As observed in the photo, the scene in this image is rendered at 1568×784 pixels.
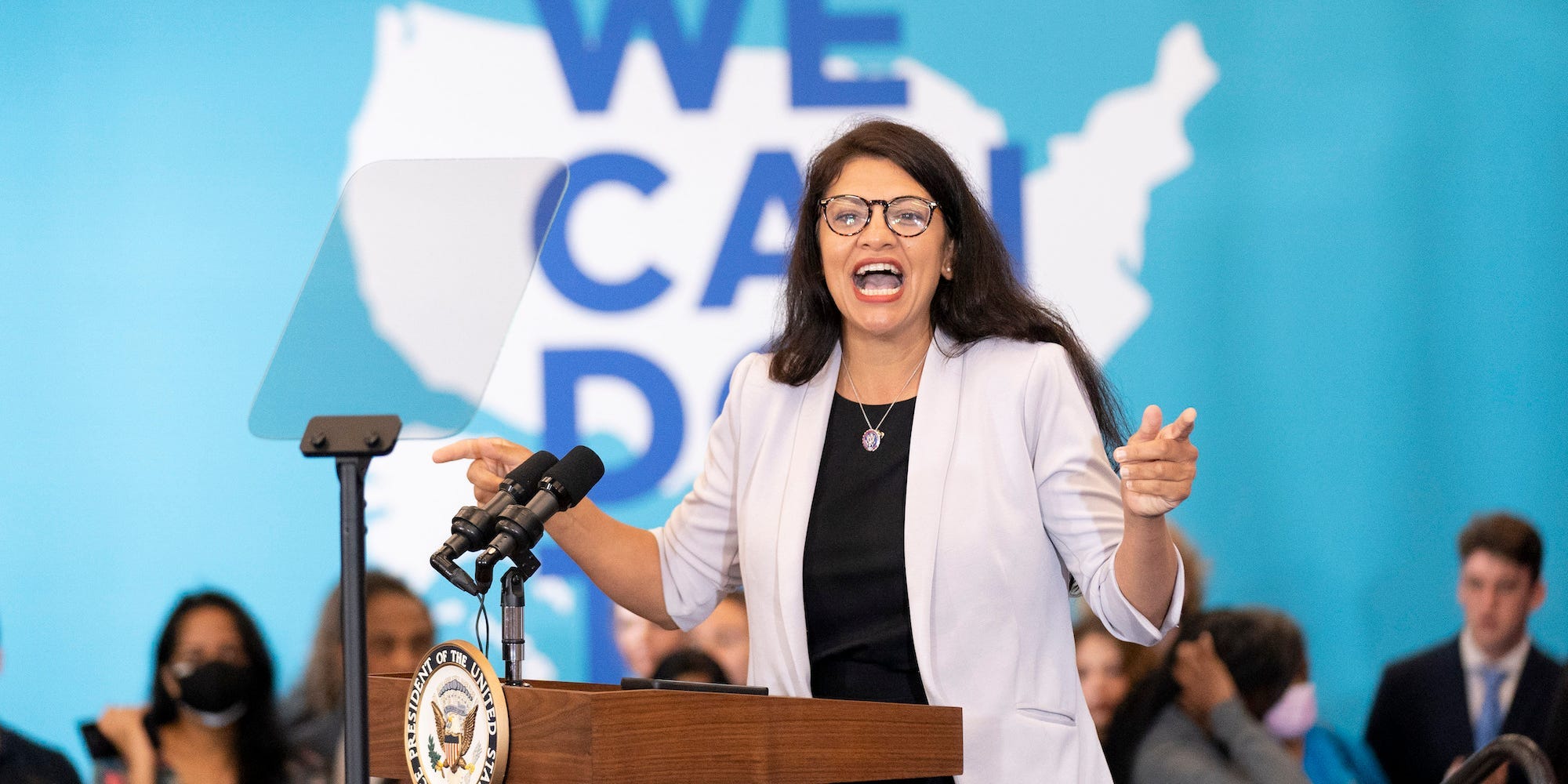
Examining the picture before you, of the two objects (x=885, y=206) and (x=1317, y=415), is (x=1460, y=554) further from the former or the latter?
(x=885, y=206)

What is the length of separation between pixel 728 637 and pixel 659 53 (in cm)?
179

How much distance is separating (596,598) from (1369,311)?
2.48 m

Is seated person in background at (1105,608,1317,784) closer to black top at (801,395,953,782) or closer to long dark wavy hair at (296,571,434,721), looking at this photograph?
long dark wavy hair at (296,571,434,721)

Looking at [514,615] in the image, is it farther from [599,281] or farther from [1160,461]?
[599,281]

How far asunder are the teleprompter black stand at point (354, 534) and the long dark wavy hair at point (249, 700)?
2967mm

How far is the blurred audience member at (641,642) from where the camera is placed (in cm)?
411

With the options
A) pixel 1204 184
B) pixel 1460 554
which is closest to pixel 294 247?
pixel 1204 184

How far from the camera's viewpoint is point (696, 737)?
136 cm

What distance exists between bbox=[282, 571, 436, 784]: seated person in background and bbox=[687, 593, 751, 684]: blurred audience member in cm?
80

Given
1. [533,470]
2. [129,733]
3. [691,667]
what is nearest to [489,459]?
[533,470]

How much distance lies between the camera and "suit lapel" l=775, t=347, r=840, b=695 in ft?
6.09

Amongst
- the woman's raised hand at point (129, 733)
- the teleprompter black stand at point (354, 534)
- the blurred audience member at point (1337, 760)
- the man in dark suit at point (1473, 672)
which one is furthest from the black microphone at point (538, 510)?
the man in dark suit at point (1473, 672)

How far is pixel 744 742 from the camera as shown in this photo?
1.39 meters

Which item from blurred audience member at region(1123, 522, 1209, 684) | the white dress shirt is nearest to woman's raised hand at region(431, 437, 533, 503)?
blurred audience member at region(1123, 522, 1209, 684)
